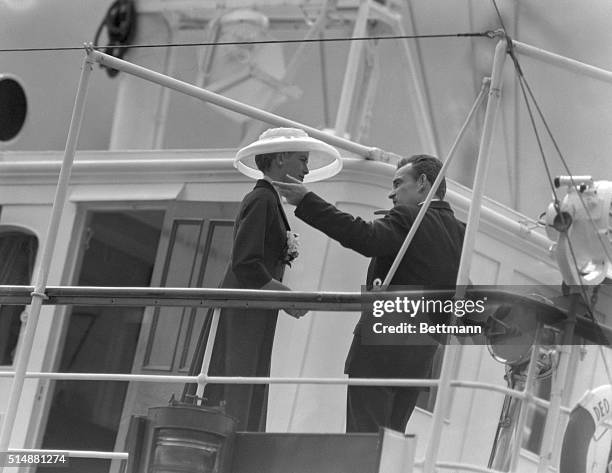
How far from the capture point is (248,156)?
5.85 m

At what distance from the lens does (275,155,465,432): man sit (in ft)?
16.4

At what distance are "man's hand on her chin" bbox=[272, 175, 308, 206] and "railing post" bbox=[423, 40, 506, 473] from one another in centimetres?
72

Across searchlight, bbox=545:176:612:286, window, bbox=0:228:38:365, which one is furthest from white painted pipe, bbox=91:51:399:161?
window, bbox=0:228:38:365

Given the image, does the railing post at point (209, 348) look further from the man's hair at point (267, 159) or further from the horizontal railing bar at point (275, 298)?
the man's hair at point (267, 159)

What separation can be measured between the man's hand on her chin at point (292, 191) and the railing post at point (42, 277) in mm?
912

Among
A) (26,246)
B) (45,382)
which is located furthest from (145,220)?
(45,382)

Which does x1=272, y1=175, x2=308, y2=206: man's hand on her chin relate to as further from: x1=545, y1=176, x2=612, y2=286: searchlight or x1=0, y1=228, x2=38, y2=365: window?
x1=0, y1=228, x2=38, y2=365: window

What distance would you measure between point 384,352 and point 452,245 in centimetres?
56

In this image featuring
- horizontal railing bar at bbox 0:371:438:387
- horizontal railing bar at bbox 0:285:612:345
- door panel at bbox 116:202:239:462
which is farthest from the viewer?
door panel at bbox 116:202:239:462

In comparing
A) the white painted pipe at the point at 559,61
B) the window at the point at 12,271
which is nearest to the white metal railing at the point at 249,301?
the white painted pipe at the point at 559,61

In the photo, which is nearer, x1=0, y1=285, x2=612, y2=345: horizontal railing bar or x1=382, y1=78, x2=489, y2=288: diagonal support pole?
x1=0, y1=285, x2=612, y2=345: horizontal railing bar

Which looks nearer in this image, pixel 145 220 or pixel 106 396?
pixel 145 220

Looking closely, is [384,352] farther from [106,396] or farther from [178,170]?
[106,396]

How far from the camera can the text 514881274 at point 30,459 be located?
5.22 metres
